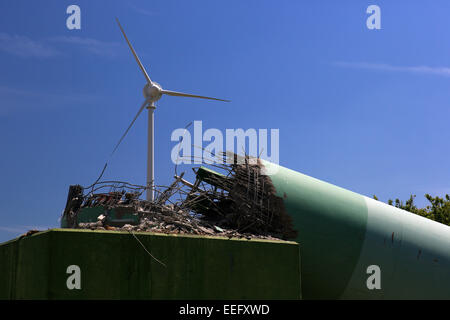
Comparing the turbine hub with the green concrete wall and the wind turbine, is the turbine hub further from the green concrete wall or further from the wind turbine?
the green concrete wall

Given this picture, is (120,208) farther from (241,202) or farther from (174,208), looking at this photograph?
(241,202)

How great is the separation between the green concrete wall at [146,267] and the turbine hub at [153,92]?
18.4m

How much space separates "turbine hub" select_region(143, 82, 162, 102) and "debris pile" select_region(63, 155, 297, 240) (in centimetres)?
1665

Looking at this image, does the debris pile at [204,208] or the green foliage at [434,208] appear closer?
the debris pile at [204,208]

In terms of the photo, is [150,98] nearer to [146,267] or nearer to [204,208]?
[204,208]

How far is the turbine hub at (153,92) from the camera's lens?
2547cm

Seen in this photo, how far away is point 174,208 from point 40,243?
8.50 ft

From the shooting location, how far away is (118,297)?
6293 mm

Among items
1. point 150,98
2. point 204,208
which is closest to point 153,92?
point 150,98

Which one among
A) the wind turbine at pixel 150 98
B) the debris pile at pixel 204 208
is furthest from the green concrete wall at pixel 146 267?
the wind turbine at pixel 150 98

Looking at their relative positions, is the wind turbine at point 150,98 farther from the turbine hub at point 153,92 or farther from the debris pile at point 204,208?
the debris pile at point 204,208

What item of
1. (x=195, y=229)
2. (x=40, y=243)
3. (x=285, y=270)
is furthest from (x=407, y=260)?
(x=40, y=243)

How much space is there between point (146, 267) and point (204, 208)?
2.77m
